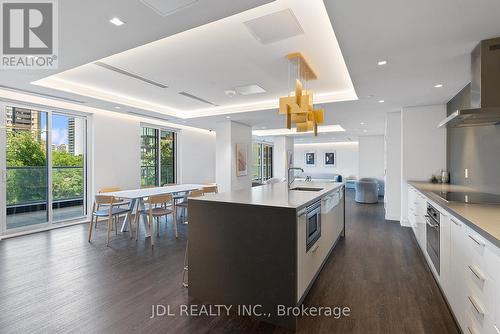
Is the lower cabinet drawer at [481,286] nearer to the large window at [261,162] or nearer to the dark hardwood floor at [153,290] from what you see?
the dark hardwood floor at [153,290]

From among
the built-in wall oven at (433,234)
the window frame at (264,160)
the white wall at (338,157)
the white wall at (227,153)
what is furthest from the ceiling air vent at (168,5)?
the white wall at (338,157)

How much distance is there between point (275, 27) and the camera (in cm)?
250

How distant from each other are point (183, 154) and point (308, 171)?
8136 mm

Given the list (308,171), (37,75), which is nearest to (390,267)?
(37,75)

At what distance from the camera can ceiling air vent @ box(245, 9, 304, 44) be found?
2.34 meters

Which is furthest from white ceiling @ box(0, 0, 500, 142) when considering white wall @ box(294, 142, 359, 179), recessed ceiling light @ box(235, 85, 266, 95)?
white wall @ box(294, 142, 359, 179)

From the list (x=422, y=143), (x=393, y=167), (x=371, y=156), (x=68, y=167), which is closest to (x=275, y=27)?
(x=422, y=143)

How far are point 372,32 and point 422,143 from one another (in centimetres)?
370

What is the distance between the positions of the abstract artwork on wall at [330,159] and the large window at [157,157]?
8.73 meters

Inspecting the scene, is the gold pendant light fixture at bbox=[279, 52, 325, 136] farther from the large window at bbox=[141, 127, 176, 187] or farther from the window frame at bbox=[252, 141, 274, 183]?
the window frame at bbox=[252, 141, 274, 183]

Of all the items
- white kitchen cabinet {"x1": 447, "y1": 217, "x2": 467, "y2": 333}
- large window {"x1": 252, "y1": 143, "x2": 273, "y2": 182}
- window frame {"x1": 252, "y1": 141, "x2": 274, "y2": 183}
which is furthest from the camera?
window frame {"x1": 252, "y1": 141, "x2": 274, "y2": 183}

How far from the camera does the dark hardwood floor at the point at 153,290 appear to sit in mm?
2010

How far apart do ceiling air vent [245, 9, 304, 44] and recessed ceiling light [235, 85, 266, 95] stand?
1768 mm

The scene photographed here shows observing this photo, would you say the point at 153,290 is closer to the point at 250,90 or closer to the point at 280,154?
the point at 250,90
